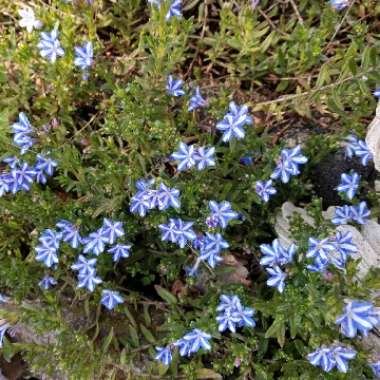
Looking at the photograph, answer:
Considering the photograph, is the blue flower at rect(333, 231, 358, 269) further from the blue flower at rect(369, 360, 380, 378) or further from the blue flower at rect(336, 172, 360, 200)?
the blue flower at rect(369, 360, 380, 378)

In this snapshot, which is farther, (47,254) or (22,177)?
(22,177)

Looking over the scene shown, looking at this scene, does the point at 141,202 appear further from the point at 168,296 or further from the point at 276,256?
the point at 276,256

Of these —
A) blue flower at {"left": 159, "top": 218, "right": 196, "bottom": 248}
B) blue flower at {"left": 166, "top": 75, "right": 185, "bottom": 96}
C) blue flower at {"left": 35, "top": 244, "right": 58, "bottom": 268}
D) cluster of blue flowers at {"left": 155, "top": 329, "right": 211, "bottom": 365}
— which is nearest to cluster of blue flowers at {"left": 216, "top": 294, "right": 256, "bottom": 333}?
cluster of blue flowers at {"left": 155, "top": 329, "right": 211, "bottom": 365}

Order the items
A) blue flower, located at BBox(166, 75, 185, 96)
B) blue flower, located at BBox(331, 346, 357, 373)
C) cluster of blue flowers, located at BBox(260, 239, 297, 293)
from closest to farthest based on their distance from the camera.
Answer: blue flower, located at BBox(331, 346, 357, 373) < cluster of blue flowers, located at BBox(260, 239, 297, 293) < blue flower, located at BBox(166, 75, 185, 96)

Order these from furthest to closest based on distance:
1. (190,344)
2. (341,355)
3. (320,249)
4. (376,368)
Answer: (190,344) < (376,368) < (320,249) < (341,355)

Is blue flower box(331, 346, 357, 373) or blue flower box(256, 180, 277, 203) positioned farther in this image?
blue flower box(256, 180, 277, 203)

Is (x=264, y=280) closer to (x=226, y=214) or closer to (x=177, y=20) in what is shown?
(x=226, y=214)

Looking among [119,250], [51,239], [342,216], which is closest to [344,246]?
[342,216]
